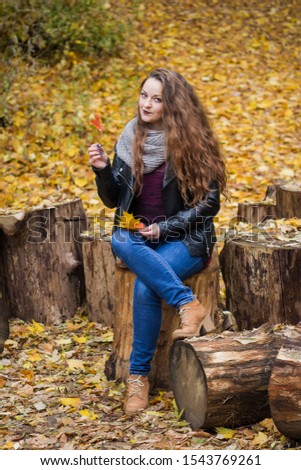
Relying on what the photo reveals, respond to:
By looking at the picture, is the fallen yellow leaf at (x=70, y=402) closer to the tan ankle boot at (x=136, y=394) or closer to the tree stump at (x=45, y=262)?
the tan ankle boot at (x=136, y=394)

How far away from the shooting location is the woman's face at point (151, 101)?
3957mm

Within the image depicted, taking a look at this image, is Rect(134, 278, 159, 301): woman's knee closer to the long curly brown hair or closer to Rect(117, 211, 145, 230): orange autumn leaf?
Rect(117, 211, 145, 230): orange autumn leaf

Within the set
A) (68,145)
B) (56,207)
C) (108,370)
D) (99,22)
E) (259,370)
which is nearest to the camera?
(259,370)

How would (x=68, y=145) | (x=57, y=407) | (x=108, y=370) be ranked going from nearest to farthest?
(x=57, y=407) → (x=108, y=370) → (x=68, y=145)

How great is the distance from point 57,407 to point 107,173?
1230mm

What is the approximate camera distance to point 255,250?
4273mm

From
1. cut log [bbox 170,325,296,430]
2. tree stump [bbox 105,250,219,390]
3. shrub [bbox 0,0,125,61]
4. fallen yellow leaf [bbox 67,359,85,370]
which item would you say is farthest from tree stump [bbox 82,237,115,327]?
shrub [bbox 0,0,125,61]

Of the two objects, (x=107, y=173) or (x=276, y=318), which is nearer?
(x=107, y=173)

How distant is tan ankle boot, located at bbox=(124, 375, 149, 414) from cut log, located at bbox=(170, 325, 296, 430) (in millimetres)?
318

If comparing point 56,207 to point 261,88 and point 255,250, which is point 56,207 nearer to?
point 255,250

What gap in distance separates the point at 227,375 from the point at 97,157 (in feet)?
4.11

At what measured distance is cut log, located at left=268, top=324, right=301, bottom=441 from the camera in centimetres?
321

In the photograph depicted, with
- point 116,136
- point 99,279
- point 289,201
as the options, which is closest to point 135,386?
point 99,279

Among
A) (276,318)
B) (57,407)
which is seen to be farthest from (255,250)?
(57,407)
